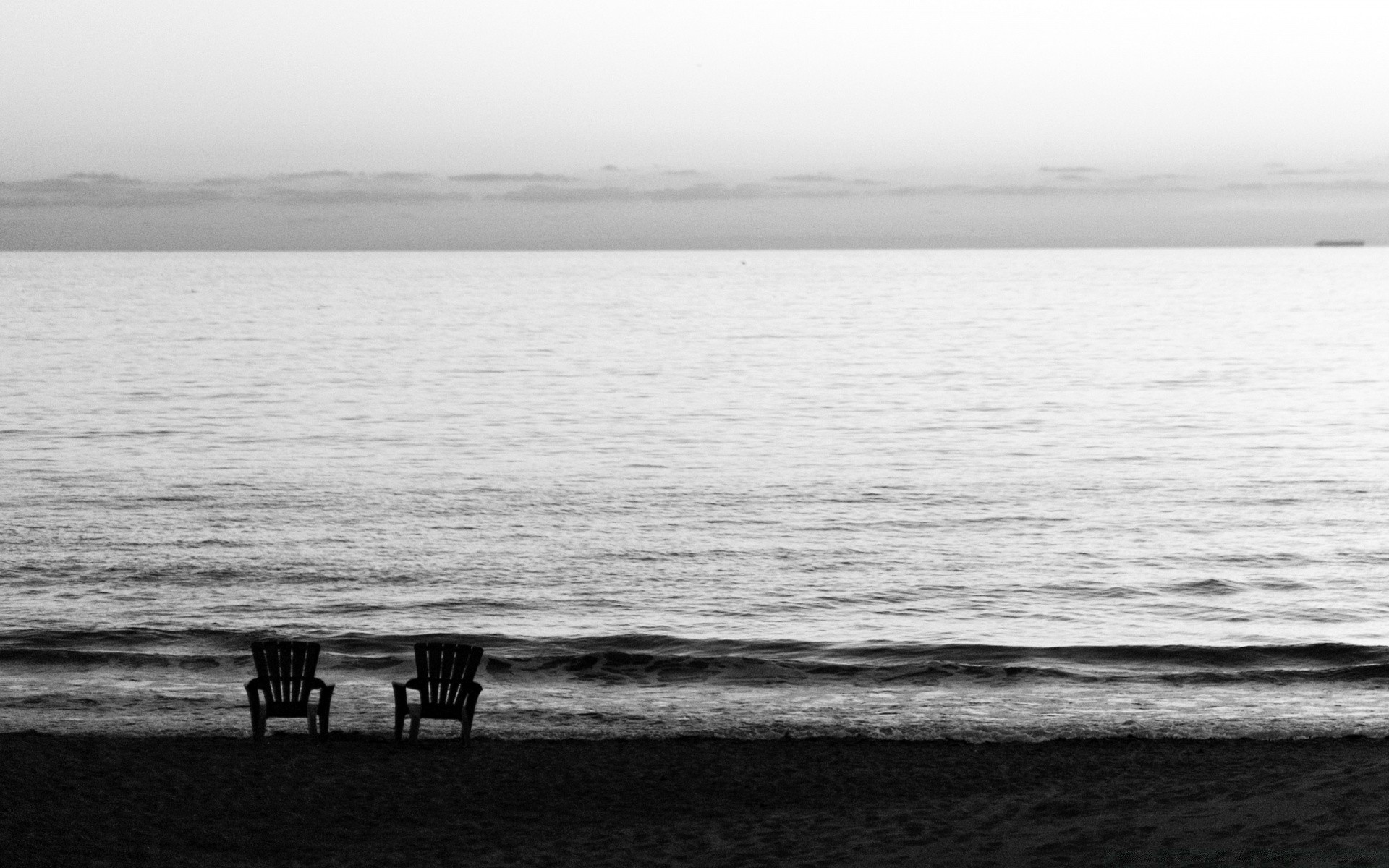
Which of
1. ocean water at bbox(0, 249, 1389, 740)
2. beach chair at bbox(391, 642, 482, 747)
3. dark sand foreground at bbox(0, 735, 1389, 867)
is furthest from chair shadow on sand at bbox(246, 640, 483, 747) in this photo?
ocean water at bbox(0, 249, 1389, 740)

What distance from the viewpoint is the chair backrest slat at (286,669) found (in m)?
12.2

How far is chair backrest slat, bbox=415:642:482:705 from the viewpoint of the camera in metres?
12.3

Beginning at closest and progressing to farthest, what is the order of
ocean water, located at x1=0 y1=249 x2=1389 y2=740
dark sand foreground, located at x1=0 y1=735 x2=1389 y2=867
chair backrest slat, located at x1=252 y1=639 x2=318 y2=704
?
dark sand foreground, located at x1=0 y1=735 x2=1389 y2=867, chair backrest slat, located at x1=252 y1=639 x2=318 y2=704, ocean water, located at x1=0 y1=249 x2=1389 y2=740

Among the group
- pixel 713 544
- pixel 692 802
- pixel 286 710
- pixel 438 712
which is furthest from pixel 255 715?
pixel 713 544

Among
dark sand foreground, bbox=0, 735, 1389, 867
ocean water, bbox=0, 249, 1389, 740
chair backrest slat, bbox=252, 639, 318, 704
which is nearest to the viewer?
dark sand foreground, bbox=0, 735, 1389, 867

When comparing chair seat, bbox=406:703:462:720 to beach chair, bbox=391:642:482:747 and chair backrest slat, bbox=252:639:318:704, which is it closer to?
beach chair, bbox=391:642:482:747

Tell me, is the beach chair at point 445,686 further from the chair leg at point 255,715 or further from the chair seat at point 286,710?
the chair leg at point 255,715

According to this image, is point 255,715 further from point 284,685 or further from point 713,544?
point 713,544

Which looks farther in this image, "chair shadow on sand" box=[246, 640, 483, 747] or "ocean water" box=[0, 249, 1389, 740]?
"ocean water" box=[0, 249, 1389, 740]

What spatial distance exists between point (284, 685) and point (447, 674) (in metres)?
1.48

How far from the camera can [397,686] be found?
12.3 m

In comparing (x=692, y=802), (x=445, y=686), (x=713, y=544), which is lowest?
(x=713, y=544)

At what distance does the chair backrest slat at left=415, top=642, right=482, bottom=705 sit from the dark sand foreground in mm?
516

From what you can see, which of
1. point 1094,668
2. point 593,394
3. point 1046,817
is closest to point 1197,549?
point 1094,668
